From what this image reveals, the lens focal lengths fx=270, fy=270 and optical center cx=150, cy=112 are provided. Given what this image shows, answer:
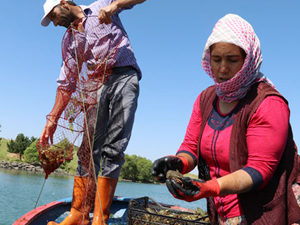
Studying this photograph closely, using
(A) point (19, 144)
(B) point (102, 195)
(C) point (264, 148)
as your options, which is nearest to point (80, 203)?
(B) point (102, 195)

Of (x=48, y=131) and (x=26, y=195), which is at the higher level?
(x=48, y=131)

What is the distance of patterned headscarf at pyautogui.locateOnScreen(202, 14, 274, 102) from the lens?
4.23ft

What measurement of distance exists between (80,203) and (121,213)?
44.9 inches

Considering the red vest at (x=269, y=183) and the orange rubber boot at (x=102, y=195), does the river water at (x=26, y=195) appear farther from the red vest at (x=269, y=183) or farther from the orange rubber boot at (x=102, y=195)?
the red vest at (x=269, y=183)

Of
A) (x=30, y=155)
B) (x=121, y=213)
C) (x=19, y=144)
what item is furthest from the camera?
(x=19, y=144)

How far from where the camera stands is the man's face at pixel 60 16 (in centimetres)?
289

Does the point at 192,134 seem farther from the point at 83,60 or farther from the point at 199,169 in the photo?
the point at 83,60

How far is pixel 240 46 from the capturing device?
1.27 m

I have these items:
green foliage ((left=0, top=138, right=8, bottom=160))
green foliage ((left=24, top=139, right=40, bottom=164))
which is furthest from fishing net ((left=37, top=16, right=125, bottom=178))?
green foliage ((left=0, top=138, right=8, bottom=160))

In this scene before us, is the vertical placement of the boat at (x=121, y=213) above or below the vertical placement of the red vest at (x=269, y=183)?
below

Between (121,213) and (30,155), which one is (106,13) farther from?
(30,155)

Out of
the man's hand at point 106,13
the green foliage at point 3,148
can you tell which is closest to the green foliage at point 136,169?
the green foliage at point 3,148

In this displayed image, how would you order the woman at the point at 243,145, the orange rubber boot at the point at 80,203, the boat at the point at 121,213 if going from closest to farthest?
the woman at the point at 243,145 → the boat at the point at 121,213 → the orange rubber boot at the point at 80,203

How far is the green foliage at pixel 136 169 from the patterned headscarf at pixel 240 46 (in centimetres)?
3799
